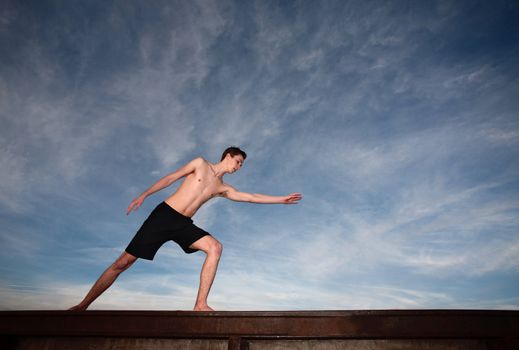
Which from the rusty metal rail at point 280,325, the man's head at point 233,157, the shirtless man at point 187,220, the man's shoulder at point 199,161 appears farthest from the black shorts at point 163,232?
the rusty metal rail at point 280,325

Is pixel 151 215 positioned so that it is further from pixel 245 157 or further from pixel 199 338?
pixel 199 338

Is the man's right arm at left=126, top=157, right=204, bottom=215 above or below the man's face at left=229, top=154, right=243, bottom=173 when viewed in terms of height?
below

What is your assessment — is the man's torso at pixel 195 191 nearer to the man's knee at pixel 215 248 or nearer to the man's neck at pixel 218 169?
the man's neck at pixel 218 169

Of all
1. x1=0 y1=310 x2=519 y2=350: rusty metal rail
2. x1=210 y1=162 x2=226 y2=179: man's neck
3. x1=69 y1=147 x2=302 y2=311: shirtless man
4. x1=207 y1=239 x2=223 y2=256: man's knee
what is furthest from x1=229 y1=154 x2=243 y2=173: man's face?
x1=0 y1=310 x2=519 y2=350: rusty metal rail

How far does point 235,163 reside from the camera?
4.60 m

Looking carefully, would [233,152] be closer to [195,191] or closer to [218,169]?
[218,169]

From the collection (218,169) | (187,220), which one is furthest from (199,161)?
(187,220)

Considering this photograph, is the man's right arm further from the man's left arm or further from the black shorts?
the man's left arm

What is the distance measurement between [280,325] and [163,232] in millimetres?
2228

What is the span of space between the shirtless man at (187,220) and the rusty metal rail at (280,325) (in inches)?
33.4

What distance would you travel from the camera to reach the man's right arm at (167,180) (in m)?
3.98

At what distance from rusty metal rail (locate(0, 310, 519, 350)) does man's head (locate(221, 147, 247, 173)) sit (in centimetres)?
250

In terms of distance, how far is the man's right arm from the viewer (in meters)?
3.98

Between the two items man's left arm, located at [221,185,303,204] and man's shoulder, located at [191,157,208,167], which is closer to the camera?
man's shoulder, located at [191,157,208,167]
